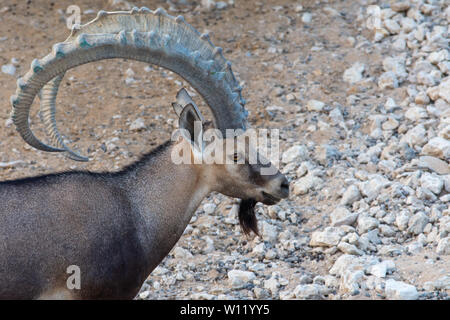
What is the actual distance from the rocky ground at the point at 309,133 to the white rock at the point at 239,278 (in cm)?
1

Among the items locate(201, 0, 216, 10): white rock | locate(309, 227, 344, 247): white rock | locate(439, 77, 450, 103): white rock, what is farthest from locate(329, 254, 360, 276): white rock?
locate(201, 0, 216, 10): white rock

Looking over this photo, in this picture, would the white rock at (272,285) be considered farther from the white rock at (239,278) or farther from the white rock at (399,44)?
the white rock at (399,44)

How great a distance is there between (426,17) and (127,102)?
16.6 feet

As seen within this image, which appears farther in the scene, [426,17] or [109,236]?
[426,17]

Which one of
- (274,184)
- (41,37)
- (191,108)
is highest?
(41,37)

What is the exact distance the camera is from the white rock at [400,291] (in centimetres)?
677

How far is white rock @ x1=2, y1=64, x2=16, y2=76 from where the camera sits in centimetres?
1087

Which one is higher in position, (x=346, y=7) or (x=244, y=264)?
(x=346, y=7)

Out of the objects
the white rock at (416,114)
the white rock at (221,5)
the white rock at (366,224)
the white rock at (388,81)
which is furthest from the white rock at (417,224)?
the white rock at (221,5)

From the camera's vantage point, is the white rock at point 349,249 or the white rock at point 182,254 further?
the white rock at point 182,254

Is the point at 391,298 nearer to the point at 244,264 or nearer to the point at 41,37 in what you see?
the point at 244,264

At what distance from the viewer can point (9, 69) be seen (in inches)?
429

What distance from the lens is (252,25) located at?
12.0 metres
